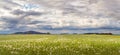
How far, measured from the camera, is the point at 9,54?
15.4 metres

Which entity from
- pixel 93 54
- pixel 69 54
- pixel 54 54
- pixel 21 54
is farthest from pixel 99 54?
pixel 21 54

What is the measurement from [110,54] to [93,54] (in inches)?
45.0

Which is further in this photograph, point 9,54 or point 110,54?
point 110,54

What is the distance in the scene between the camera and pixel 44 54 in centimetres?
1566

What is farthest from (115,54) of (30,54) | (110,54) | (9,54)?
(9,54)

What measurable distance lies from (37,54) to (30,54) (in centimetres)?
43

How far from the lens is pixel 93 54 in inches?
637

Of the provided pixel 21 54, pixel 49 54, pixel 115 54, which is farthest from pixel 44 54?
pixel 115 54

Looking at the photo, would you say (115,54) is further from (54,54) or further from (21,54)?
(21,54)

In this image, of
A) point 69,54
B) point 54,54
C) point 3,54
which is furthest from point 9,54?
point 69,54

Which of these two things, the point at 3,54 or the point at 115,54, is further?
the point at 115,54

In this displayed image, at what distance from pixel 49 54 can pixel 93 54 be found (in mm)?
2869

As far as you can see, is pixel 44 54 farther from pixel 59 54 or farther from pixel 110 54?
pixel 110 54

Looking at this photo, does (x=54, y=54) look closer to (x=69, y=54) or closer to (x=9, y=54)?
(x=69, y=54)
